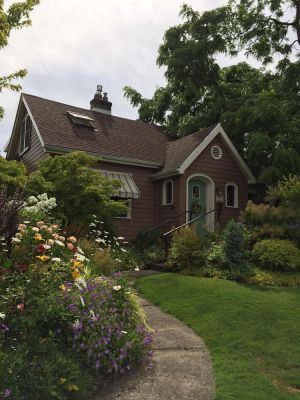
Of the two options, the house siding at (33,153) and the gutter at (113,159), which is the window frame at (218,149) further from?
the house siding at (33,153)

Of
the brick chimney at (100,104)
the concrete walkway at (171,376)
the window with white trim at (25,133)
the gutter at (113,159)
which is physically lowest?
the concrete walkway at (171,376)

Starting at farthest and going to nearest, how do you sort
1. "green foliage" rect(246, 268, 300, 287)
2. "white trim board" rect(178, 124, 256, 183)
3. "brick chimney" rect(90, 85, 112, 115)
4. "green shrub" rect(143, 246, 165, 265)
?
"brick chimney" rect(90, 85, 112, 115)
"white trim board" rect(178, 124, 256, 183)
"green shrub" rect(143, 246, 165, 265)
"green foliage" rect(246, 268, 300, 287)

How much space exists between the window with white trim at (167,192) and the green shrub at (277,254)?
676 centimetres

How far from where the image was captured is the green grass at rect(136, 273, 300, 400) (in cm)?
488

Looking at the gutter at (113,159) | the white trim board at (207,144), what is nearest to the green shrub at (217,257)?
the white trim board at (207,144)

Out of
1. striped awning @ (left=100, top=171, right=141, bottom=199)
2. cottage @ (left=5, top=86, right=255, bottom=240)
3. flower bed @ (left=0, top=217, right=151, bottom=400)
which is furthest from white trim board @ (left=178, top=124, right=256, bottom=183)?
flower bed @ (left=0, top=217, right=151, bottom=400)

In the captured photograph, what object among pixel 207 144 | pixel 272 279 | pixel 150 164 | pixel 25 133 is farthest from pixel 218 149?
pixel 25 133

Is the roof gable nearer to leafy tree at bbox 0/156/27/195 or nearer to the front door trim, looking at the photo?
the front door trim

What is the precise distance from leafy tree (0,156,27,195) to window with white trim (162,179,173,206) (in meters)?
7.22

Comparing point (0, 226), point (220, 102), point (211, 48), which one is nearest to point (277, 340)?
point (0, 226)

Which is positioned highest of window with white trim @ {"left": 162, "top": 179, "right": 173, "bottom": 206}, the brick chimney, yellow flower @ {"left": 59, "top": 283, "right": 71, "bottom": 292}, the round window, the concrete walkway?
the brick chimney

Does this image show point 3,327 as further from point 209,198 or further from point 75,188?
point 209,198

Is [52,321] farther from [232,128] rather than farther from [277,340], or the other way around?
[232,128]

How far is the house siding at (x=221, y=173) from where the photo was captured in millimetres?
17469
